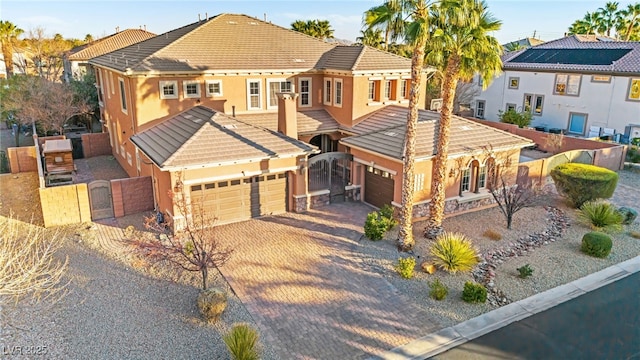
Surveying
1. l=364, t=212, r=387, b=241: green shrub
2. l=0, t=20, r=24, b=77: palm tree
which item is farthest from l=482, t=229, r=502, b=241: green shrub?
l=0, t=20, r=24, b=77: palm tree

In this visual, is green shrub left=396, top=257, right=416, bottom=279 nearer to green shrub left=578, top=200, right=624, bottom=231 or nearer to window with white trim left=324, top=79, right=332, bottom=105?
green shrub left=578, top=200, right=624, bottom=231

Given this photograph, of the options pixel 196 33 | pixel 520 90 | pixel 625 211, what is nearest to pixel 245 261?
pixel 196 33

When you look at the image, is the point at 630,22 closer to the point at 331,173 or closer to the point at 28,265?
the point at 331,173

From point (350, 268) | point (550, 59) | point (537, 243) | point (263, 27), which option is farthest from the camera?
point (550, 59)

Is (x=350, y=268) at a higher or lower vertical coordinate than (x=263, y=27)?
lower

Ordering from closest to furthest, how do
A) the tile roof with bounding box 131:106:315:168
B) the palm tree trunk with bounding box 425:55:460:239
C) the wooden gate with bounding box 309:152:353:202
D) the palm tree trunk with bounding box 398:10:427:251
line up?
1. the palm tree trunk with bounding box 398:10:427:251
2. the palm tree trunk with bounding box 425:55:460:239
3. the tile roof with bounding box 131:106:315:168
4. the wooden gate with bounding box 309:152:353:202

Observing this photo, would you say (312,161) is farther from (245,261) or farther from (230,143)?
(245,261)
